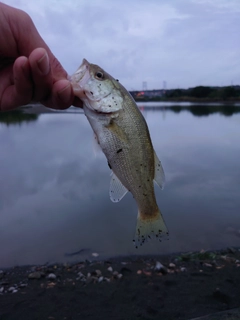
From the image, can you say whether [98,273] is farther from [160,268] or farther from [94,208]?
[94,208]

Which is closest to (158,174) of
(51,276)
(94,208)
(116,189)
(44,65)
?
(116,189)

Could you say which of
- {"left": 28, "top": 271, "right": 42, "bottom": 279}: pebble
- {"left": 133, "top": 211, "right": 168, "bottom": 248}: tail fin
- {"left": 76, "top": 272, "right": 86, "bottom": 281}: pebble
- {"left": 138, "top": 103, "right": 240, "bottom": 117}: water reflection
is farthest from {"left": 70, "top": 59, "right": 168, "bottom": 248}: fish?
{"left": 138, "top": 103, "right": 240, "bottom": 117}: water reflection

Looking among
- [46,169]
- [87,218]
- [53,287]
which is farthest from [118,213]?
[46,169]

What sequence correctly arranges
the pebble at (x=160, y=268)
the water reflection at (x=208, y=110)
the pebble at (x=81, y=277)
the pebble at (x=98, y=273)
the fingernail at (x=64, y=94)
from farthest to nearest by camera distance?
the water reflection at (x=208, y=110) < the pebble at (x=160, y=268) < the pebble at (x=98, y=273) < the pebble at (x=81, y=277) < the fingernail at (x=64, y=94)

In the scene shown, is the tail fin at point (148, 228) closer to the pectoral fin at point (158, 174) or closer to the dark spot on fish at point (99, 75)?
the pectoral fin at point (158, 174)

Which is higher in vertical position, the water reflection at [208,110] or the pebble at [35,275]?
the water reflection at [208,110]

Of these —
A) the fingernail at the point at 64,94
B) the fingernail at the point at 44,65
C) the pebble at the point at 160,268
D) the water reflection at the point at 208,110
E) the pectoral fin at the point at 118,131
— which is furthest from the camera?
the water reflection at the point at 208,110

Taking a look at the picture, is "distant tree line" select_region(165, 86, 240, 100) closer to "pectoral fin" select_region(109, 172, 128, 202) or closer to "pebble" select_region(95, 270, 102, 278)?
"pebble" select_region(95, 270, 102, 278)

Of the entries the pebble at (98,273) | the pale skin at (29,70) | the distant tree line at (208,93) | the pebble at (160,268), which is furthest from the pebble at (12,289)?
the distant tree line at (208,93)
